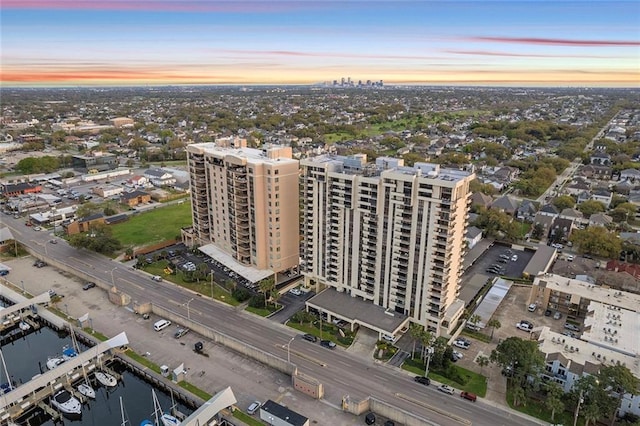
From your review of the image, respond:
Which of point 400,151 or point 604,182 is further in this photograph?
point 400,151

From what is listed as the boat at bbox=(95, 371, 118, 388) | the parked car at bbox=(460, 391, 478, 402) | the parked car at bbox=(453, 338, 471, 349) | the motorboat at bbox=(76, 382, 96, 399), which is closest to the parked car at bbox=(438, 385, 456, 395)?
the parked car at bbox=(460, 391, 478, 402)

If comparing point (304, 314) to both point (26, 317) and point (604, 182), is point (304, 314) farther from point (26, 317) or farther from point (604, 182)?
point (604, 182)

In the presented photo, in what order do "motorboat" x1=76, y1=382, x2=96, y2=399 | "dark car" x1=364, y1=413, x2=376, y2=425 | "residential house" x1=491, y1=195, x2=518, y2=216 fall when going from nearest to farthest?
"dark car" x1=364, y1=413, x2=376, y2=425 → "motorboat" x1=76, y1=382, x2=96, y2=399 → "residential house" x1=491, y1=195, x2=518, y2=216

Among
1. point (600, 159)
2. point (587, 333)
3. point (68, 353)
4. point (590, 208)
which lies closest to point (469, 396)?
point (587, 333)

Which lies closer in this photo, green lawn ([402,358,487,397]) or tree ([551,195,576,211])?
green lawn ([402,358,487,397])

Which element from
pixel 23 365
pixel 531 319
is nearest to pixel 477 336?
pixel 531 319

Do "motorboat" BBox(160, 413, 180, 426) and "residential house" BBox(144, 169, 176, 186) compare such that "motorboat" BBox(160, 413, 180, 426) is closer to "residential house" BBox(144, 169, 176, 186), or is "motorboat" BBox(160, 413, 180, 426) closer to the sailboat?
the sailboat

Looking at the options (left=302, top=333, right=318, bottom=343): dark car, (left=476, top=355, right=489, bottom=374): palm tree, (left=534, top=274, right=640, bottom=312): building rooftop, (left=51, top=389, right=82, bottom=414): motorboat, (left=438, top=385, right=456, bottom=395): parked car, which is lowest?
(left=51, top=389, right=82, bottom=414): motorboat
